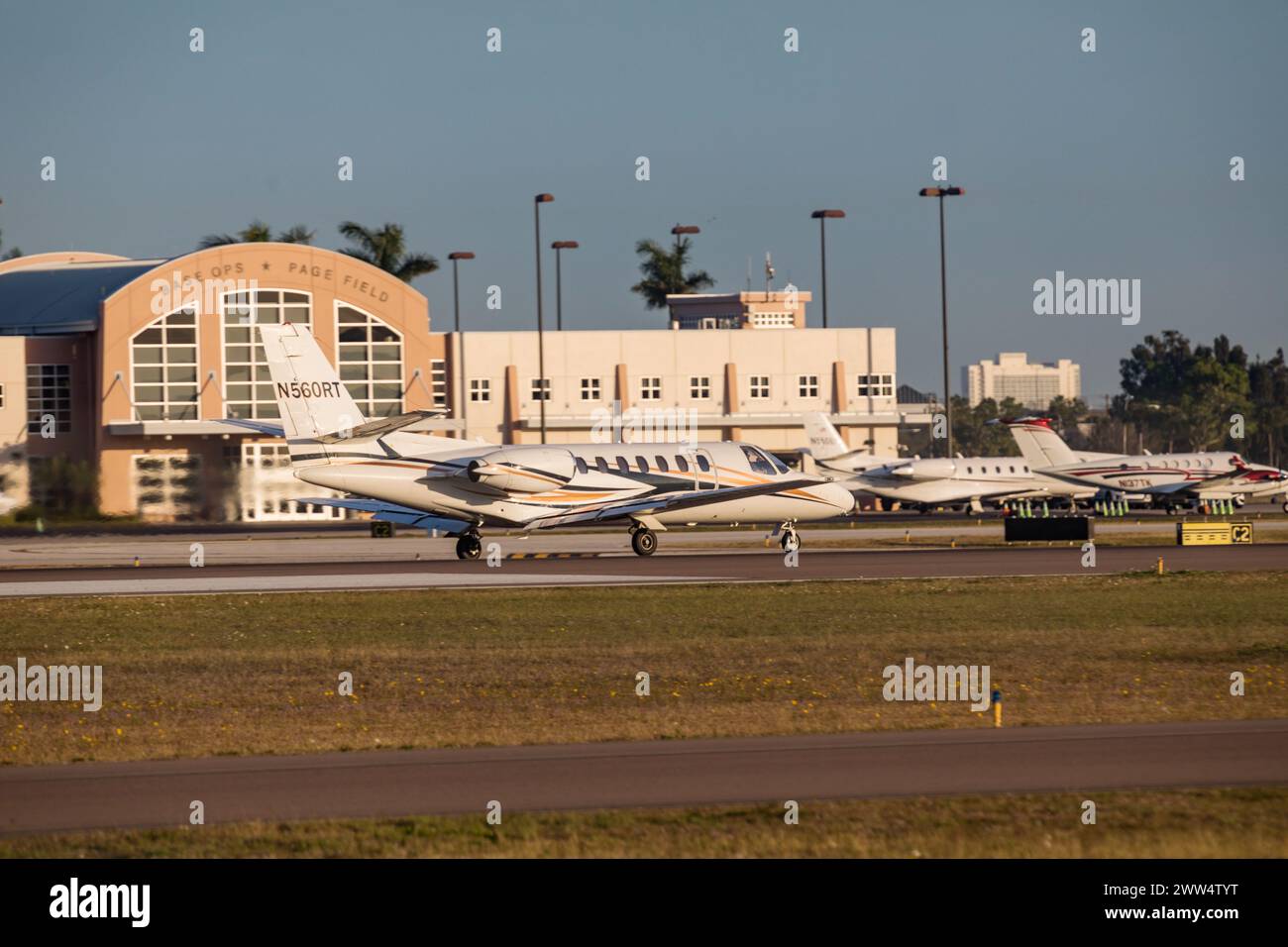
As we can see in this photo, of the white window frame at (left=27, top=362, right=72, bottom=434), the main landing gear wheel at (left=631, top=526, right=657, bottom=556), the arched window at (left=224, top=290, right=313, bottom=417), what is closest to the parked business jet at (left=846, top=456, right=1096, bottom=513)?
the arched window at (left=224, top=290, right=313, bottom=417)

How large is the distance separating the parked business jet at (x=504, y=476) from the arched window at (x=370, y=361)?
105 ft

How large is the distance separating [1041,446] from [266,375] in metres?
38.5

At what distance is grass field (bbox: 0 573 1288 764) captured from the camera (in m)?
17.1

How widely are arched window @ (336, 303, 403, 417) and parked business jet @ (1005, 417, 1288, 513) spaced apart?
30.8m

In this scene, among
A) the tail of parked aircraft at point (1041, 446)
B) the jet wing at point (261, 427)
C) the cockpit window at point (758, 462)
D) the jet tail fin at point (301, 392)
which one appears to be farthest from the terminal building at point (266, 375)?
the cockpit window at point (758, 462)

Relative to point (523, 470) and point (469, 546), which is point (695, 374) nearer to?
point (469, 546)

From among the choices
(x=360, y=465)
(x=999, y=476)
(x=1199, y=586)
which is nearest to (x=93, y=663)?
(x=360, y=465)

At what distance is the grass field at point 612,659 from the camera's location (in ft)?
56.0

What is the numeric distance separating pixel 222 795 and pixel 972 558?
30662mm

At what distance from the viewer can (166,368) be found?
7456 centimetres

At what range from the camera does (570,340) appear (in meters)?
85.5

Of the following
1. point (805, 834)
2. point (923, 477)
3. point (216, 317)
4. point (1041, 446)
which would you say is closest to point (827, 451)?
point (923, 477)
